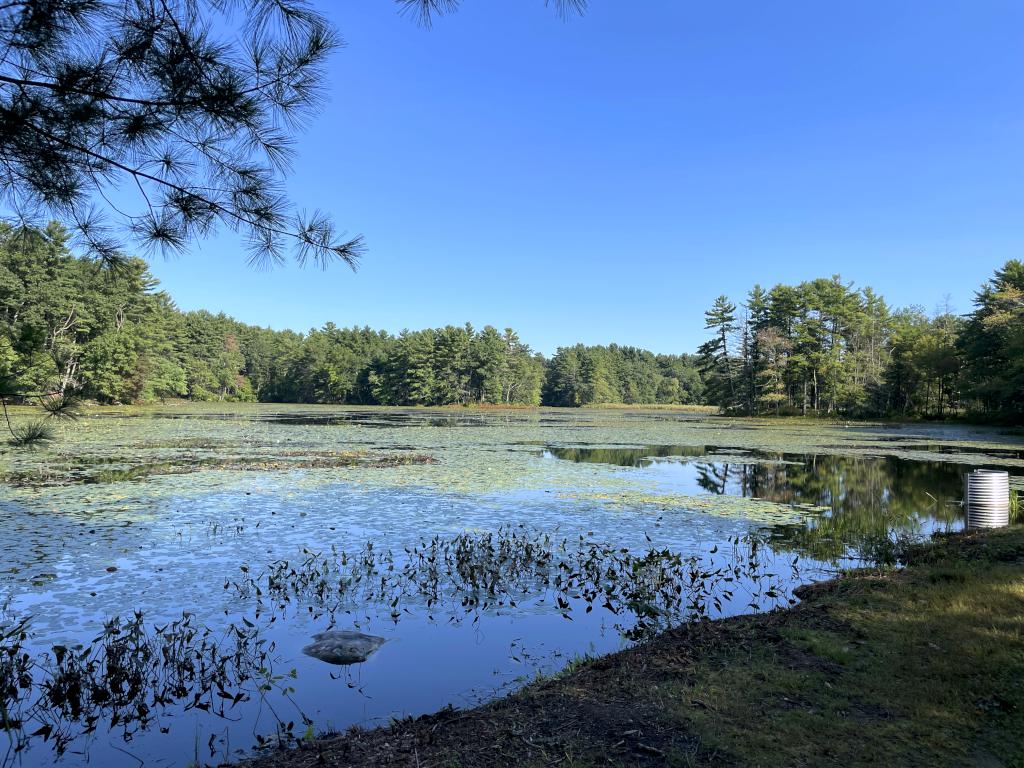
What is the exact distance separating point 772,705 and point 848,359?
183 feet

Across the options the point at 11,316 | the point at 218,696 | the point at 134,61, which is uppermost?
the point at 11,316

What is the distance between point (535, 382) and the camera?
9550cm

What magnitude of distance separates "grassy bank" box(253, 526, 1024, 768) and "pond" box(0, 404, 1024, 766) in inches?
30.7

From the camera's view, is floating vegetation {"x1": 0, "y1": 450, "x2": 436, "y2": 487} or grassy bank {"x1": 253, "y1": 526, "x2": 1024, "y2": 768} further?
floating vegetation {"x1": 0, "y1": 450, "x2": 436, "y2": 487}

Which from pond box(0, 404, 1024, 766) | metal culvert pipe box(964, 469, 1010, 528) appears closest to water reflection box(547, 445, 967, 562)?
pond box(0, 404, 1024, 766)

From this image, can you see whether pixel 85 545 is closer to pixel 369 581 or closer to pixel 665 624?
pixel 369 581

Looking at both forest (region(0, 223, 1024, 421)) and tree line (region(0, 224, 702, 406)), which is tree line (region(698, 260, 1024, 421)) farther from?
tree line (region(0, 224, 702, 406))

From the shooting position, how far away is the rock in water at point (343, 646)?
4.85m

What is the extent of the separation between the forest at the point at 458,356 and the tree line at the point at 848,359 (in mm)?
137

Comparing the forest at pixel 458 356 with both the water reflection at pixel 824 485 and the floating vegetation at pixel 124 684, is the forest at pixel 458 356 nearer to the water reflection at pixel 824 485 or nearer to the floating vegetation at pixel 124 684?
the floating vegetation at pixel 124 684

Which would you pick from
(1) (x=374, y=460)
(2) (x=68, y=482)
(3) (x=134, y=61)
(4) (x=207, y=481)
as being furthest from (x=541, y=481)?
(3) (x=134, y=61)

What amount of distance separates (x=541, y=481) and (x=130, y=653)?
1068 cm

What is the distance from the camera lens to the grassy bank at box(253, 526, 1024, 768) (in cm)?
296

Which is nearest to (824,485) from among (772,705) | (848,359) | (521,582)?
(521,582)
